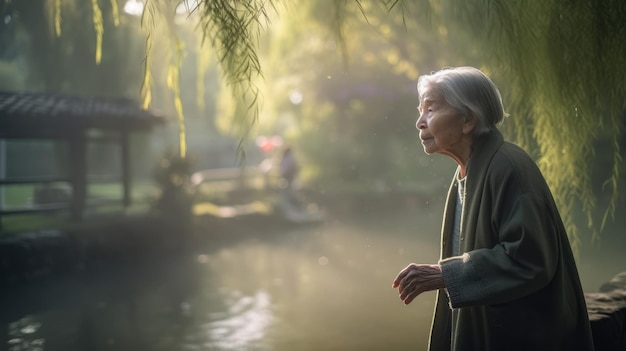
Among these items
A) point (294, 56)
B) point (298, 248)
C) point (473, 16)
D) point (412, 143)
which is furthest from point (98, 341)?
point (412, 143)

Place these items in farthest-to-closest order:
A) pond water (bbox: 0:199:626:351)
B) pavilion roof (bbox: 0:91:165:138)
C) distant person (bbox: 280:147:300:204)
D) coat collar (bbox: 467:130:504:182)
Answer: distant person (bbox: 280:147:300:204) < pavilion roof (bbox: 0:91:165:138) < pond water (bbox: 0:199:626:351) < coat collar (bbox: 467:130:504:182)

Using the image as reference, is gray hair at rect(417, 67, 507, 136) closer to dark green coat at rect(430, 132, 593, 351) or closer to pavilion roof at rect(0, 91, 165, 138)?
dark green coat at rect(430, 132, 593, 351)

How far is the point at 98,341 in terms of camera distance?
4.41 metres

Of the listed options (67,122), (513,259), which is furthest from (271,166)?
(513,259)

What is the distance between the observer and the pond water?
4348 millimetres

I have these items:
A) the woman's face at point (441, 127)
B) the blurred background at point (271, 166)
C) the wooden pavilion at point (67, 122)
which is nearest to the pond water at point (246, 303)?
the blurred background at point (271, 166)

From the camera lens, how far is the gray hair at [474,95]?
4.99 feet

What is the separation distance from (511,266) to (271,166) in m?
13.5

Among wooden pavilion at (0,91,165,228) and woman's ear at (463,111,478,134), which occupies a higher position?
wooden pavilion at (0,91,165,228)

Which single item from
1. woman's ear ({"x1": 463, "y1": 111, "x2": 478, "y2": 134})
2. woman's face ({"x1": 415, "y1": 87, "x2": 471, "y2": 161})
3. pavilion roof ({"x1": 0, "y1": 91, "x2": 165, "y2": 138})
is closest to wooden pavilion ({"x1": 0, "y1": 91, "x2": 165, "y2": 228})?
pavilion roof ({"x1": 0, "y1": 91, "x2": 165, "y2": 138})

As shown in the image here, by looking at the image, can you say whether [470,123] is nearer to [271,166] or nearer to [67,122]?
[67,122]

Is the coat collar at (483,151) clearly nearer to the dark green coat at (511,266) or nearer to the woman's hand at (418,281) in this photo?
the dark green coat at (511,266)

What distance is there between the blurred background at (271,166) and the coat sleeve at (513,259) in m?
0.87

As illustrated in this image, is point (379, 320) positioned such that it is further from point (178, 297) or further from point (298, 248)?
point (298, 248)
